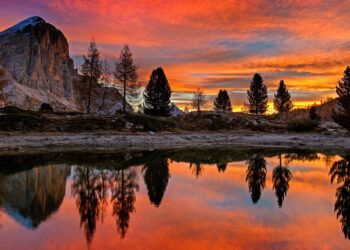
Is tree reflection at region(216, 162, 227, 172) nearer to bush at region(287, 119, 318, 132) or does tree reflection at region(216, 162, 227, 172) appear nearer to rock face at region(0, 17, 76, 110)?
bush at region(287, 119, 318, 132)

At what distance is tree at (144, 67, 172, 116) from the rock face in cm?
6276

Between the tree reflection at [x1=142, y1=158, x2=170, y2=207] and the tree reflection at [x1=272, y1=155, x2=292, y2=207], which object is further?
the tree reflection at [x1=272, y1=155, x2=292, y2=207]

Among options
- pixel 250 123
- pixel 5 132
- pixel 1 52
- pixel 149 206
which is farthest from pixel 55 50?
pixel 149 206

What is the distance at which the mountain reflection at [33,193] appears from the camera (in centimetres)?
928

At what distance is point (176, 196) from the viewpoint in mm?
12211

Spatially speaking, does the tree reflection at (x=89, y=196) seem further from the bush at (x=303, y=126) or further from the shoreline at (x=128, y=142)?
the bush at (x=303, y=126)

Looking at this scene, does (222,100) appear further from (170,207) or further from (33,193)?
(170,207)

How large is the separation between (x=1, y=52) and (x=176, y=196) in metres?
149

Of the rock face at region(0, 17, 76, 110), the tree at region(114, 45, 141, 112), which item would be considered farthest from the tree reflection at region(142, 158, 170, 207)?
the rock face at region(0, 17, 76, 110)

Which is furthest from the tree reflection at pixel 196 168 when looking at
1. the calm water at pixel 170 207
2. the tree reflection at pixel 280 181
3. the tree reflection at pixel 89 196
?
the tree reflection at pixel 89 196

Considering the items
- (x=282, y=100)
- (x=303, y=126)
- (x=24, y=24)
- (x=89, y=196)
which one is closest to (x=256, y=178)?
(x=89, y=196)

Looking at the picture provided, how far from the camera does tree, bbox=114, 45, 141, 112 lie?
56.0 metres

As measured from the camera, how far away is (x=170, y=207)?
10.5 meters

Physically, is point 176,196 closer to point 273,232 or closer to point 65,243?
point 273,232
